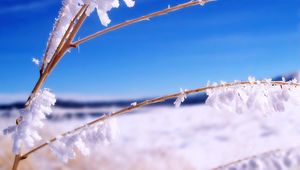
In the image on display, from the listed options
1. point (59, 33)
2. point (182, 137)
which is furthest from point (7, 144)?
point (59, 33)

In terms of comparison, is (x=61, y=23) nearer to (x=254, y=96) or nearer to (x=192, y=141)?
(x=254, y=96)

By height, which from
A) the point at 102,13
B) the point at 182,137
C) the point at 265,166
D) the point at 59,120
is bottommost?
the point at 265,166

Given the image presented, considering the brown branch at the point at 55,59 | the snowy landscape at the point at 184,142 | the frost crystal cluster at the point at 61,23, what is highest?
the snowy landscape at the point at 184,142

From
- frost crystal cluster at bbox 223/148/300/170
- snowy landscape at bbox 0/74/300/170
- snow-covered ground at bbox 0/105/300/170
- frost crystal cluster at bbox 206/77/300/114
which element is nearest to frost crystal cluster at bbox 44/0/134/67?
frost crystal cluster at bbox 206/77/300/114

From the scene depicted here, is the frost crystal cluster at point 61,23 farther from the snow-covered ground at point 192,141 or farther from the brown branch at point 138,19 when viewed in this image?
the snow-covered ground at point 192,141

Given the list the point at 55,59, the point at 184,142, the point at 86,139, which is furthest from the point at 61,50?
the point at 184,142

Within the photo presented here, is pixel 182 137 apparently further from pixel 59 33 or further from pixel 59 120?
pixel 59 33

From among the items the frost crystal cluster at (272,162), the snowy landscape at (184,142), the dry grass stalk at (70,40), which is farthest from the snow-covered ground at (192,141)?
the dry grass stalk at (70,40)

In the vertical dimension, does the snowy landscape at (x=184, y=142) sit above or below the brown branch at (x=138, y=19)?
above
